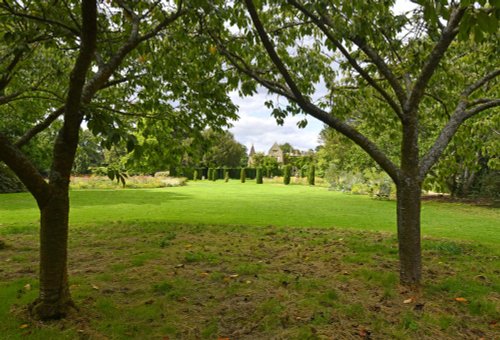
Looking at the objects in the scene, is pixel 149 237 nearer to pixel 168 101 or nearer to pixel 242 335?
pixel 168 101

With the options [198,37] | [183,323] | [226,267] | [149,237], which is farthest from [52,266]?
[149,237]

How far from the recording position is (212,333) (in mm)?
3340

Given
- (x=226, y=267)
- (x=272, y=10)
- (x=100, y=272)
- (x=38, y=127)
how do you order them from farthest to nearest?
(x=272, y=10), (x=226, y=267), (x=100, y=272), (x=38, y=127)

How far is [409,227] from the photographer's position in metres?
4.41

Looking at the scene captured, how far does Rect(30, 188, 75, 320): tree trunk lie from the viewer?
3281 mm

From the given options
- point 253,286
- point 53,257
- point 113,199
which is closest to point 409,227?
point 253,286

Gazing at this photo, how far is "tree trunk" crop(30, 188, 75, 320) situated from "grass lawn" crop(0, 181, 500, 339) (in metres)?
0.14

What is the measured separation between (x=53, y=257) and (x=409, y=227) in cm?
411

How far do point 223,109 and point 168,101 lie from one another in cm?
134

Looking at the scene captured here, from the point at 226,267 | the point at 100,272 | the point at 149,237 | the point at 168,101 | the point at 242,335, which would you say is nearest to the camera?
the point at 242,335

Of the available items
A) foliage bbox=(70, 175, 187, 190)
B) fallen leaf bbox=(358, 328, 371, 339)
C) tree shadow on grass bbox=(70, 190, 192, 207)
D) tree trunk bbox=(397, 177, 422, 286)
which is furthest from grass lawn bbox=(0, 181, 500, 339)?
foliage bbox=(70, 175, 187, 190)

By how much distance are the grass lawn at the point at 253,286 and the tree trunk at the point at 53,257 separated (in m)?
0.14

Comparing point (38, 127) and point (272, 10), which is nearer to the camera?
point (38, 127)

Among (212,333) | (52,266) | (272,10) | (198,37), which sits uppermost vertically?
(272,10)
